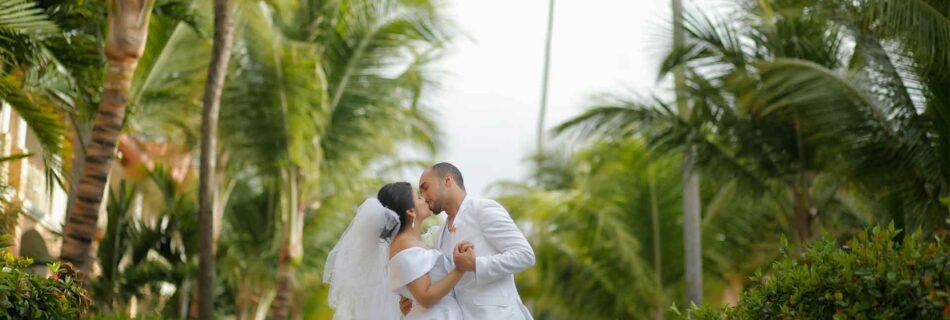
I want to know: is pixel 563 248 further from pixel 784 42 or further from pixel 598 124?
pixel 784 42

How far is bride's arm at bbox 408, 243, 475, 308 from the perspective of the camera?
6.72 meters

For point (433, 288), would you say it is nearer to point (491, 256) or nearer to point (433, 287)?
point (433, 287)

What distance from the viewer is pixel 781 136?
1534 cm

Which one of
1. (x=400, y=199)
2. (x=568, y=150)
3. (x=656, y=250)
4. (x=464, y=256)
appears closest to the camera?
(x=464, y=256)

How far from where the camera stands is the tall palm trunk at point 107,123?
38.1ft

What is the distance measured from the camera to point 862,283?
17.9 ft

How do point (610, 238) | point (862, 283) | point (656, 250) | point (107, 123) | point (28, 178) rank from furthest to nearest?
point (656, 250)
point (610, 238)
point (28, 178)
point (107, 123)
point (862, 283)

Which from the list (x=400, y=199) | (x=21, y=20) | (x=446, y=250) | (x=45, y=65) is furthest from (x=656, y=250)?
(x=400, y=199)

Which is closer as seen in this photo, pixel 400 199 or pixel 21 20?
pixel 400 199

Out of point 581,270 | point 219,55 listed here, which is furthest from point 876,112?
point 581,270

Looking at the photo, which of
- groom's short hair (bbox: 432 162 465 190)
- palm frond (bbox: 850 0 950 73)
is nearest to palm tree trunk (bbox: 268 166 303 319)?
palm frond (bbox: 850 0 950 73)

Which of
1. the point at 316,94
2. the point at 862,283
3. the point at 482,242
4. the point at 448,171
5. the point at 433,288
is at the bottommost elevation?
the point at 316,94

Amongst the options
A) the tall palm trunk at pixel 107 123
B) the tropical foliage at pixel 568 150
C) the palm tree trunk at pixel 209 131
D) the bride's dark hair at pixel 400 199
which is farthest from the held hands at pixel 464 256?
the palm tree trunk at pixel 209 131

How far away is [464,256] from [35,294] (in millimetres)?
2157
